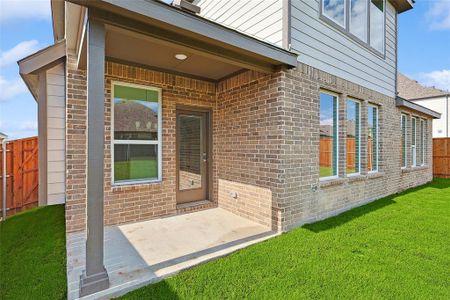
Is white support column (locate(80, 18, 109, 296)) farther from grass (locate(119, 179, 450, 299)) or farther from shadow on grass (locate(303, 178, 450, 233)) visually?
shadow on grass (locate(303, 178, 450, 233))

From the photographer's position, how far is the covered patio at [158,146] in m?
2.52

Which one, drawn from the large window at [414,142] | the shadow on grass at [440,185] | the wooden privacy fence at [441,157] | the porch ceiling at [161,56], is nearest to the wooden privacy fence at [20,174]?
the porch ceiling at [161,56]

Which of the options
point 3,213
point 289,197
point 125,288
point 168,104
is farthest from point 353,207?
point 3,213

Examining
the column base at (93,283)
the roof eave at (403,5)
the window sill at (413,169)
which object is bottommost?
the column base at (93,283)

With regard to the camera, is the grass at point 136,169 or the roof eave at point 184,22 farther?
the grass at point 136,169

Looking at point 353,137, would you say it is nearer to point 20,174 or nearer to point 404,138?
point 404,138

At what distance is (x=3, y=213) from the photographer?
5582 mm

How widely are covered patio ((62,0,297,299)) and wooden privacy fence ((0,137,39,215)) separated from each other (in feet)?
10.7

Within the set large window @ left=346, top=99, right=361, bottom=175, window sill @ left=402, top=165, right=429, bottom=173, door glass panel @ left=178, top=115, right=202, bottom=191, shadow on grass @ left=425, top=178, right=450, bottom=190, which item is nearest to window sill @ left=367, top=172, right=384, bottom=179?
large window @ left=346, top=99, right=361, bottom=175

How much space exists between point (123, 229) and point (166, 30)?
3.33 metres

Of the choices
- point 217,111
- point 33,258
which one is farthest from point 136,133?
point 33,258

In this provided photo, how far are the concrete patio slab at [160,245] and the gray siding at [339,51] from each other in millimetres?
3425

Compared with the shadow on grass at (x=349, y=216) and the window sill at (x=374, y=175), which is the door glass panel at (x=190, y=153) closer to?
the shadow on grass at (x=349, y=216)

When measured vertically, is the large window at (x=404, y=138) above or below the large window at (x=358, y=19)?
below
